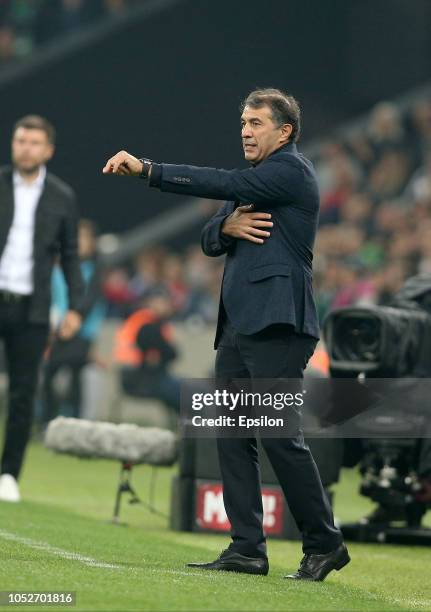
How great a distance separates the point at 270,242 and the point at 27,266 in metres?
Result: 3.54

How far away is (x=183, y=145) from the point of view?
71.4 feet

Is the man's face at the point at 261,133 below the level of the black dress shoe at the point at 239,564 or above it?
above

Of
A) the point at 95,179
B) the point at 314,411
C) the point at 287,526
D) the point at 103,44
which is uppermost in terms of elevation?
the point at 103,44

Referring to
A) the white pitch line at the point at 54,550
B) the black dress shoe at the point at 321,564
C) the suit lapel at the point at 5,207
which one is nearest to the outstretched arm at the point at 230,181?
the black dress shoe at the point at 321,564

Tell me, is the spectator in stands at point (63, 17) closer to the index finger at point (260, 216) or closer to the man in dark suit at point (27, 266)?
the man in dark suit at point (27, 266)

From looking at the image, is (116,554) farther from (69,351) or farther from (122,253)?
(122,253)

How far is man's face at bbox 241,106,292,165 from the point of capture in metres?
6.73

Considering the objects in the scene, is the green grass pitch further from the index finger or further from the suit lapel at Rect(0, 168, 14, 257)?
the suit lapel at Rect(0, 168, 14, 257)

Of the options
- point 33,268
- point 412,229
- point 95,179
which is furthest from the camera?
point 95,179

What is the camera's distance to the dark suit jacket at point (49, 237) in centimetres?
989

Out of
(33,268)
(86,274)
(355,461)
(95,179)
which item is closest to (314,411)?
(355,461)

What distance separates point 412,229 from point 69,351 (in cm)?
373

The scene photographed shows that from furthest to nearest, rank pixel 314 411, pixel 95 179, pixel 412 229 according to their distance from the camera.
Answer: pixel 95 179 < pixel 412 229 < pixel 314 411

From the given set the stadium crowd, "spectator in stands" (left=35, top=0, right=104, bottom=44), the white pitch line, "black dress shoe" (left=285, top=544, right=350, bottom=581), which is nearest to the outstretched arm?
"black dress shoe" (left=285, top=544, right=350, bottom=581)
